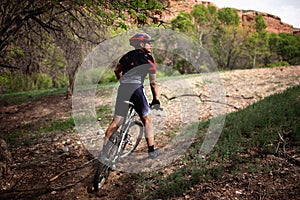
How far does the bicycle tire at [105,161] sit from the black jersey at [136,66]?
3.08 ft

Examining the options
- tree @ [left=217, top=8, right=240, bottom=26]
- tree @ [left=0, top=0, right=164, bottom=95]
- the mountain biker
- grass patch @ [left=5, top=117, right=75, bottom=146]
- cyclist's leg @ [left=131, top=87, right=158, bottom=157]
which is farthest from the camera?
tree @ [left=217, top=8, right=240, bottom=26]

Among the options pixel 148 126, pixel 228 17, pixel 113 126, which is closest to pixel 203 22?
pixel 228 17

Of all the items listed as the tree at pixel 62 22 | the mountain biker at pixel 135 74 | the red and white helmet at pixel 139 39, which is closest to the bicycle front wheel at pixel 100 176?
the mountain biker at pixel 135 74

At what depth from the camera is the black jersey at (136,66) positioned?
363cm

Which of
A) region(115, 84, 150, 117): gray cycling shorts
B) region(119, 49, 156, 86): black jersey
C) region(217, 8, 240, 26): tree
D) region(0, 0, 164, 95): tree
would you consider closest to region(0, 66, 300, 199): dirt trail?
region(115, 84, 150, 117): gray cycling shorts

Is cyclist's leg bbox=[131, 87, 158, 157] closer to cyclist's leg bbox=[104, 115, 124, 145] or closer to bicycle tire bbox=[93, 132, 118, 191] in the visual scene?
cyclist's leg bbox=[104, 115, 124, 145]

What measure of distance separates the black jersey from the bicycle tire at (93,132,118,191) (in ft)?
3.08

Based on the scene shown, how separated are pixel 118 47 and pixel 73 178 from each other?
620 centimetres

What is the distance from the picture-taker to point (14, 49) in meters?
6.10

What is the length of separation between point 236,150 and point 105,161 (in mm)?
2341

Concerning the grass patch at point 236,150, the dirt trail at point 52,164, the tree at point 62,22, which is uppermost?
the tree at point 62,22

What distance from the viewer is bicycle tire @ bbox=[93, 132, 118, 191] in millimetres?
3566

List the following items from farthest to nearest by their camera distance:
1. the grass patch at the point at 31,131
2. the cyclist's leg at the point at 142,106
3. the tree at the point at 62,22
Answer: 1. the grass patch at the point at 31,131
2. the tree at the point at 62,22
3. the cyclist's leg at the point at 142,106

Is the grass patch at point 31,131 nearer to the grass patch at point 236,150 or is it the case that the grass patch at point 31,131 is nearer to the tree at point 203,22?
the grass patch at point 236,150
